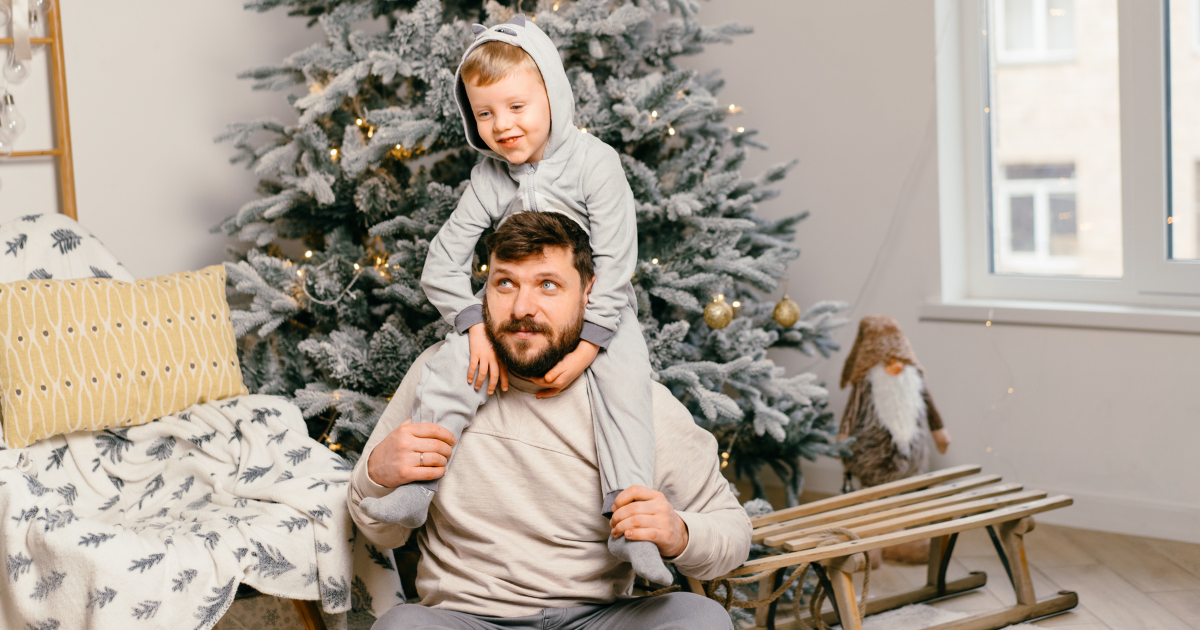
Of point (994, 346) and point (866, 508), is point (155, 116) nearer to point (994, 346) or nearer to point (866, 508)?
point (866, 508)

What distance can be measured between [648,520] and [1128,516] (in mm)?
1893

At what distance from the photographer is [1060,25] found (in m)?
2.69

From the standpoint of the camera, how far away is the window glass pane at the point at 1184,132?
243 cm

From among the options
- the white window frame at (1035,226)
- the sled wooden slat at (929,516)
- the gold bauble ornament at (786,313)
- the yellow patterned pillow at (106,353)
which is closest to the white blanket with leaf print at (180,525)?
the yellow patterned pillow at (106,353)

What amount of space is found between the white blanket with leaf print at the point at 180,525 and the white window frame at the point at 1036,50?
232 centimetres

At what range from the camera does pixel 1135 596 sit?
2113 millimetres

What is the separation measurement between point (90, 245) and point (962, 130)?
2.47m

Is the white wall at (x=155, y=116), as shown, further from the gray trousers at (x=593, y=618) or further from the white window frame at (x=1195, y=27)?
the white window frame at (x=1195, y=27)

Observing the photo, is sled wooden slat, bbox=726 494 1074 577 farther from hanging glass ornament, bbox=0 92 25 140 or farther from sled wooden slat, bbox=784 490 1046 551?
hanging glass ornament, bbox=0 92 25 140

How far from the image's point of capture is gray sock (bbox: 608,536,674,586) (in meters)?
1.27

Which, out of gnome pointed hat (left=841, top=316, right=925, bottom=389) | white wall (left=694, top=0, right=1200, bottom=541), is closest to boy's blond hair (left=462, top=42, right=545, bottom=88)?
gnome pointed hat (left=841, top=316, right=925, bottom=389)

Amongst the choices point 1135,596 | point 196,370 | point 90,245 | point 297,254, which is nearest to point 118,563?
point 196,370

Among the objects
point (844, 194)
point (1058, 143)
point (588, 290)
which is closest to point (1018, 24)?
point (1058, 143)

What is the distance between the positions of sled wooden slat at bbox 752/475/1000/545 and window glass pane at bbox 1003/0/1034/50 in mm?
1405
